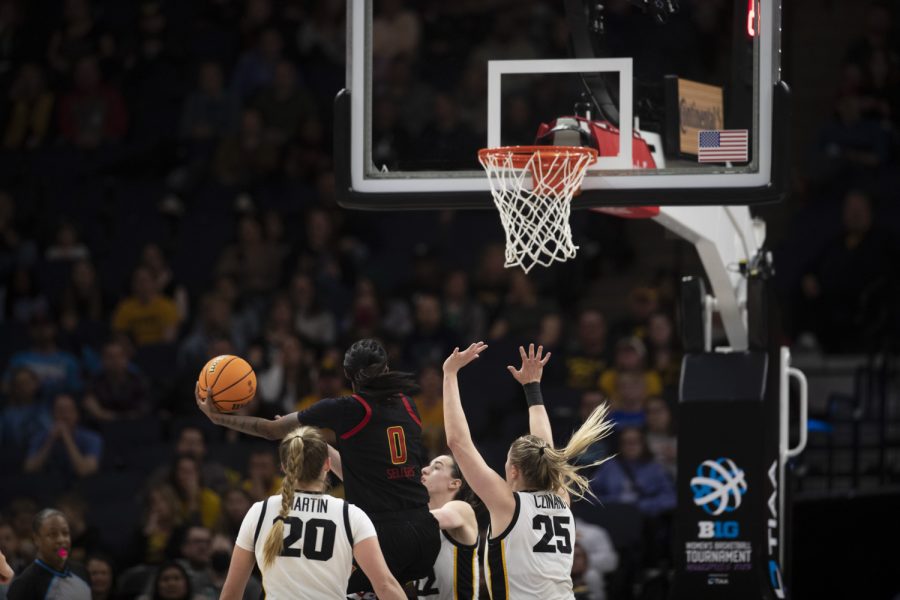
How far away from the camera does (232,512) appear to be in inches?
435

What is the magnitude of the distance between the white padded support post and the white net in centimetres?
72

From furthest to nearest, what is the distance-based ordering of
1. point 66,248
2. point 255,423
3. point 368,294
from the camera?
point 66,248, point 368,294, point 255,423

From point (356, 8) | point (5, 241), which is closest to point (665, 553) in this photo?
point (356, 8)

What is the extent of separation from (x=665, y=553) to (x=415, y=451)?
13.5ft

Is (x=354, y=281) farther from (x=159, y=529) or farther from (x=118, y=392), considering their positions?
(x=159, y=529)

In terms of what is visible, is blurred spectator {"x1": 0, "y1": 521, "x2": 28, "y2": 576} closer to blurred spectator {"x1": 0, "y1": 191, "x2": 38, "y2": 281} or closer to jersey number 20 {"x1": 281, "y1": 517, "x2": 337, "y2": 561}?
jersey number 20 {"x1": 281, "y1": 517, "x2": 337, "y2": 561}

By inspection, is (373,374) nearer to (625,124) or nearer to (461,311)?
(625,124)

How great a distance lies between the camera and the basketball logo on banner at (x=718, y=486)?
9.08 meters

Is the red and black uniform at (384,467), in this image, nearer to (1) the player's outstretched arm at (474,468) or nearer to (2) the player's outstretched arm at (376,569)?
(1) the player's outstretched arm at (474,468)

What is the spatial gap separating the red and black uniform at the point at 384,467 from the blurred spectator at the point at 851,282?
6107 mm

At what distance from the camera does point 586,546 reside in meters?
10.9

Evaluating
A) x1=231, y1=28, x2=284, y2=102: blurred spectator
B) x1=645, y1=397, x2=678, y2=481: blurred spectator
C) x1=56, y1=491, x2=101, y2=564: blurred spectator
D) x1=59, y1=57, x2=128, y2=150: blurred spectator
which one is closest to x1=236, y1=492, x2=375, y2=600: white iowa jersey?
x1=56, y1=491, x2=101, y2=564: blurred spectator

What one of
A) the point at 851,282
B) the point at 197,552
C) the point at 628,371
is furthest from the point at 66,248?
the point at 851,282

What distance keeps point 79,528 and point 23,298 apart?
3802mm
